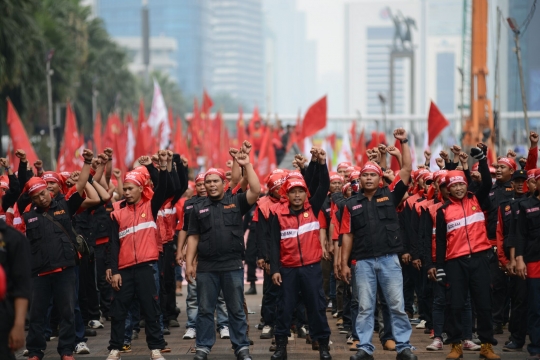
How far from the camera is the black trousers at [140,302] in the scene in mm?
10102

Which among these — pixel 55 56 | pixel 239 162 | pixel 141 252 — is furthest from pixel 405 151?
pixel 55 56

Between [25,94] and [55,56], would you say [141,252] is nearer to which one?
[25,94]

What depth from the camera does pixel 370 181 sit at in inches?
389

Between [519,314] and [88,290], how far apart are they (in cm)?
565

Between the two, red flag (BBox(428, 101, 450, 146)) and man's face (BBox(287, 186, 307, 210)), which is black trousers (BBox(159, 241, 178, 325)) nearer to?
man's face (BBox(287, 186, 307, 210))

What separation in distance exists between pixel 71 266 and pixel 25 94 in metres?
26.1

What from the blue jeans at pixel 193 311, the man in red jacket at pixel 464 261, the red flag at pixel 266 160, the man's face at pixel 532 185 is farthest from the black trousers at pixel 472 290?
the red flag at pixel 266 160

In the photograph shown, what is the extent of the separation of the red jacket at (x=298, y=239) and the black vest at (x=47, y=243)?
2159 mm

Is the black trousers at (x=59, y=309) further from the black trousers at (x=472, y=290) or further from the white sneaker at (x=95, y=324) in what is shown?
the black trousers at (x=472, y=290)

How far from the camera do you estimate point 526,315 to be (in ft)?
34.7

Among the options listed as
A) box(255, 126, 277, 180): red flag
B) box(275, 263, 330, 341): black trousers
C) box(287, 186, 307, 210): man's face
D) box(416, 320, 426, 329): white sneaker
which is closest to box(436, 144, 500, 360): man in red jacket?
box(275, 263, 330, 341): black trousers

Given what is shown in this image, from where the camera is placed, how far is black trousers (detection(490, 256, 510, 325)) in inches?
460

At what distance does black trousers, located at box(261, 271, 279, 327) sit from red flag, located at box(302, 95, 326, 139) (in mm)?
12751

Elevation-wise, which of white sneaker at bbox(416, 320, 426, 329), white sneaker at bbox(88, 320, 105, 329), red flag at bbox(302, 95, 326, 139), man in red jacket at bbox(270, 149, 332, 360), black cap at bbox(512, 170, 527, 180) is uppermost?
red flag at bbox(302, 95, 326, 139)
